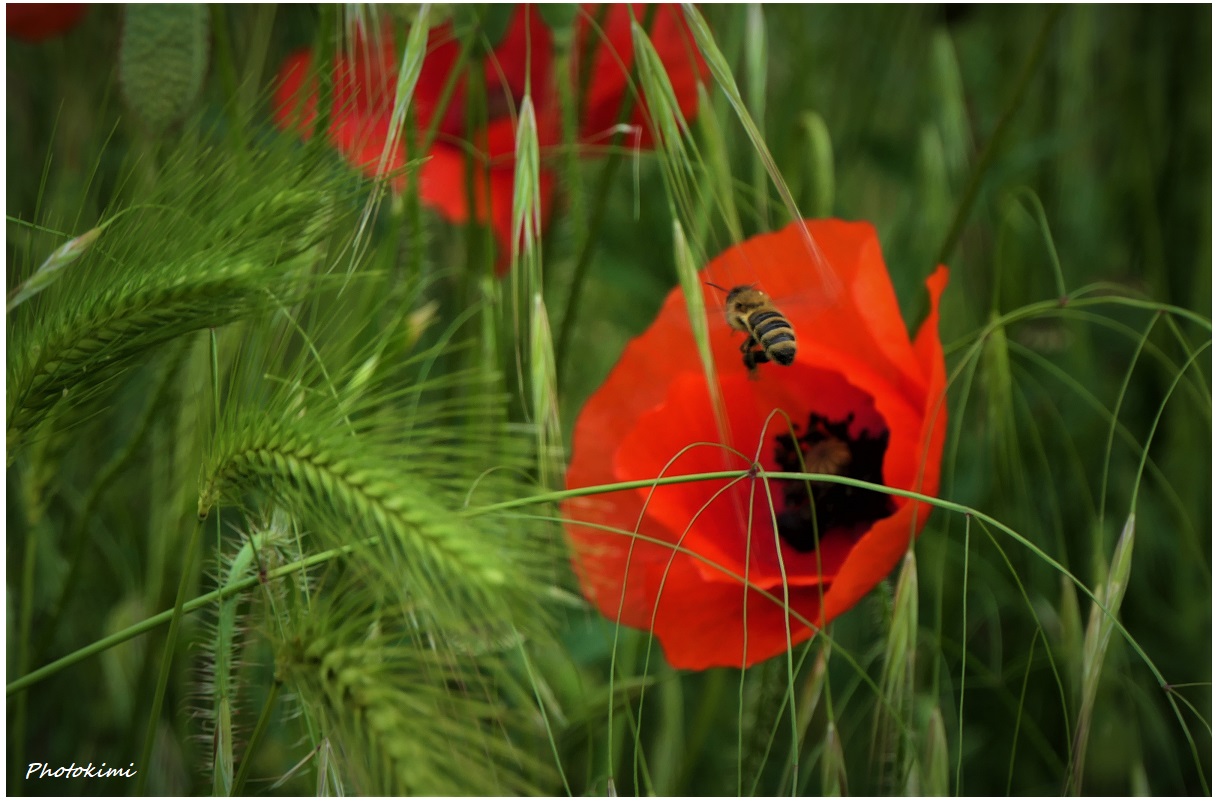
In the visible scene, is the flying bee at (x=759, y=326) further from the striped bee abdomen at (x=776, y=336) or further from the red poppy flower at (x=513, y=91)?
the red poppy flower at (x=513, y=91)


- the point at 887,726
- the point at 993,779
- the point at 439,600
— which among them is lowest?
the point at 993,779

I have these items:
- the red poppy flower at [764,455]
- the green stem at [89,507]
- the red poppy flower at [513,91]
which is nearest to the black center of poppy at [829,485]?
the red poppy flower at [764,455]

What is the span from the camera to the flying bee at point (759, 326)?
506 mm

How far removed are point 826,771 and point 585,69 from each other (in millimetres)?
443

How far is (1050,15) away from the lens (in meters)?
0.62

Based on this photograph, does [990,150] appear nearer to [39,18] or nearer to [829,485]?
[829,485]

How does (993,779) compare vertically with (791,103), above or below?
below

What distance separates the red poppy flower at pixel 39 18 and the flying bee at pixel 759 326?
0.58m

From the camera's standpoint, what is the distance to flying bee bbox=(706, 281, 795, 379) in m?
0.51

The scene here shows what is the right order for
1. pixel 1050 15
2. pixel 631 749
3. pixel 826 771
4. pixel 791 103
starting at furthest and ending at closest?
pixel 791 103, pixel 631 749, pixel 1050 15, pixel 826 771

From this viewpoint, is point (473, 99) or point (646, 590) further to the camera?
point (473, 99)

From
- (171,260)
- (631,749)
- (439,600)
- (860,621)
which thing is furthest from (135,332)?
(860,621)

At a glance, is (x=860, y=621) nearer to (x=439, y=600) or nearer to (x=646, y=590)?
(x=646, y=590)

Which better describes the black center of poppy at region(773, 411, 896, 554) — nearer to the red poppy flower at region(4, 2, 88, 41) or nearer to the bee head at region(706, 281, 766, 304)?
the bee head at region(706, 281, 766, 304)
